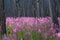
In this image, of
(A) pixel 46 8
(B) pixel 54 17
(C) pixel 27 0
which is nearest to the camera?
(B) pixel 54 17

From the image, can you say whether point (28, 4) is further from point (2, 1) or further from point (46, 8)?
point (2, 1)

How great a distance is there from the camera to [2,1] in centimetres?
538

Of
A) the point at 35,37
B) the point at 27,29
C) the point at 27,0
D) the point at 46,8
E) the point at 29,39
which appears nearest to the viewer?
the point at 29,39

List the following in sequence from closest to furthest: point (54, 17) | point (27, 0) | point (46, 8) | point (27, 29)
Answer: point (27, 29)
point (54, 17)
point (46, 8)
point (27, 0)

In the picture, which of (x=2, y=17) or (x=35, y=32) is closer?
(x=35, y=32)

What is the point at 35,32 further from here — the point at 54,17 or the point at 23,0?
the point at 23,0

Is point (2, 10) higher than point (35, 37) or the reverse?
higher

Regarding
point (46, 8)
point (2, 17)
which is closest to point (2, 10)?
point (2, 17)

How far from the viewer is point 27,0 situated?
856 inches

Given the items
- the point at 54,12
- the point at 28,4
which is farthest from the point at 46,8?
the point at 54,12

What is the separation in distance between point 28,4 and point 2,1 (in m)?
16.3

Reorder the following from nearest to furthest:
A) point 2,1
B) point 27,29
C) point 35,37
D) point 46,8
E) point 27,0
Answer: point 35,37 → point 27,29 → point 2,1 → point 46,8 → point 27,0

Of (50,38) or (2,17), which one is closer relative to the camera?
(50,38)

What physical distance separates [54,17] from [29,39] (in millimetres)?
2382
